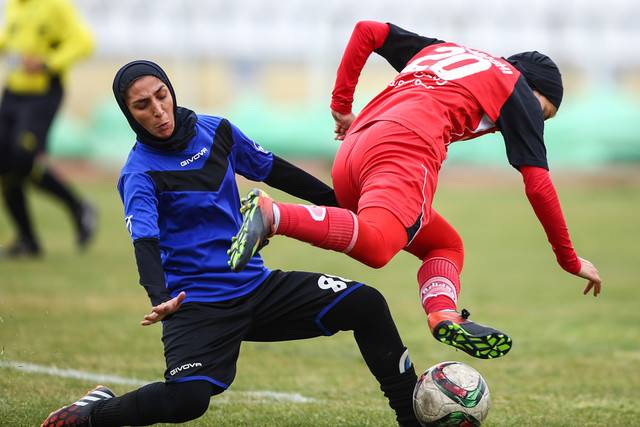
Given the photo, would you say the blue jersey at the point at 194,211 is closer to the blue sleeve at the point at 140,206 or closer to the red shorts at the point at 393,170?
the blue sleeve at the point at 140,206

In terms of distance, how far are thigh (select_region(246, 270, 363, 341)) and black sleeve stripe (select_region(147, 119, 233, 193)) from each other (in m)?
0.52

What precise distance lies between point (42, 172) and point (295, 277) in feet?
21.4

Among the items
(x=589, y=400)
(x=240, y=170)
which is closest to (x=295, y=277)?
(x=240, y=170)

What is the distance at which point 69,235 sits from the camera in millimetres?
12594

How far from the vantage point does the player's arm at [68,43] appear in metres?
10.4

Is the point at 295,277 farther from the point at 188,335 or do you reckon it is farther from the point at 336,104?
the point at 336,104

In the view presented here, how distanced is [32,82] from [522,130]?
7.08 meters

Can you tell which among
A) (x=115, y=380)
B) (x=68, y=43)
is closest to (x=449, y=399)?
(x=115, y=380)

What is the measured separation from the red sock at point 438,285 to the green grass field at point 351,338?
632mm

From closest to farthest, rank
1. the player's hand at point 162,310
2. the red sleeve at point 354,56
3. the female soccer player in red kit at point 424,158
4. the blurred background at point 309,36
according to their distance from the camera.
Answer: the player's hand at point 162,310 < the female soccer player in red kit at point 424,158 < the red sleeve at point 354,56 < the blurred background at point 309,36

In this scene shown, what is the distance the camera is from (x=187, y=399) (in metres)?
4.26

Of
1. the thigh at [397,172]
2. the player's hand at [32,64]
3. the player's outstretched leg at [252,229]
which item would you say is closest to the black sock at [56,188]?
the player's hand at [32,64]

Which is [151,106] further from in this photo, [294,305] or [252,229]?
[294,305]

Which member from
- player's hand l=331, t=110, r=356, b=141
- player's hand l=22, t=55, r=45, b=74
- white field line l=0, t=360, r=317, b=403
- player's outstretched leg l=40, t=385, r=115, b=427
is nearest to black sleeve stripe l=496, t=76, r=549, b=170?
player's hand l=331, t=110, r=356, b=141
